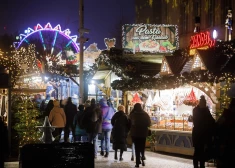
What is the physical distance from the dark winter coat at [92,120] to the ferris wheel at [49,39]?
1416 inches

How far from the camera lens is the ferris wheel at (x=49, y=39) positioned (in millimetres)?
50719

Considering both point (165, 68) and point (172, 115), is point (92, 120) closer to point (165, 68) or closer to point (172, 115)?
point (172, 115)

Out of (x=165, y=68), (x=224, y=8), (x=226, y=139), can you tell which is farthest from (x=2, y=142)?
(x=224, y=8)

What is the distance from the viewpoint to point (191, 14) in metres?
22.4

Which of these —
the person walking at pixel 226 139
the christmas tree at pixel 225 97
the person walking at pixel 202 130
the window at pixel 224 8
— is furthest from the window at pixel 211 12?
the person walking at pixel 226 139

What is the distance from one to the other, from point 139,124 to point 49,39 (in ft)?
159

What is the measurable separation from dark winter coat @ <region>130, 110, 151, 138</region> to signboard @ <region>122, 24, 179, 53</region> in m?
7.80

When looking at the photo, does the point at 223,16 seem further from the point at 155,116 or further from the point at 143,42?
the point at 155,116

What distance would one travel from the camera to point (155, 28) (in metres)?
20.5

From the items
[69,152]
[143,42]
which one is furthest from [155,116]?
[69,152]

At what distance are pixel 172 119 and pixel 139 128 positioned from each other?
13.8ft

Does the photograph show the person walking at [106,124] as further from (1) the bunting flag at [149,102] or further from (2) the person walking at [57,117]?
(1) the bunting flag at [149,102]

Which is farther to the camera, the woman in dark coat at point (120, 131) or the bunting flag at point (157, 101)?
the bunting flag at point (157, 101)

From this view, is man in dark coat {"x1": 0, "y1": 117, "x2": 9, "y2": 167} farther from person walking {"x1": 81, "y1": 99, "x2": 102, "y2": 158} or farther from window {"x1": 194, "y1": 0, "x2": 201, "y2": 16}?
window {"x1": 194, "y1": 0, "x2": 201, "y2": 16}
